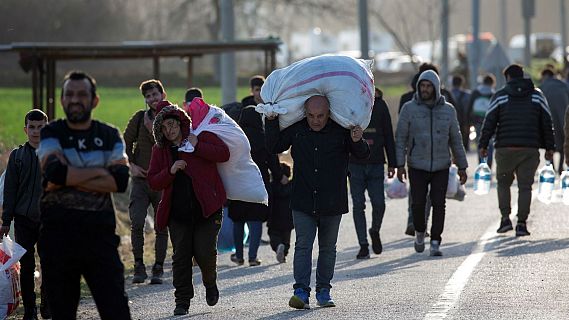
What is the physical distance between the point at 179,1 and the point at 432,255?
5804 cm

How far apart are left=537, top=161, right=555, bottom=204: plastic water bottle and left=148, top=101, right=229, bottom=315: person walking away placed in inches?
278

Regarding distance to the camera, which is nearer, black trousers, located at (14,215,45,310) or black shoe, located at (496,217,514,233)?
black trousers, located at (14,215,45,310)

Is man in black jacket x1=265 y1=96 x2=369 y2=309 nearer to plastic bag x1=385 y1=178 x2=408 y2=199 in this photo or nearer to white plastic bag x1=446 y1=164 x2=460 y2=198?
white plastic bag x1=446 y1=164 x2=460 y2=198

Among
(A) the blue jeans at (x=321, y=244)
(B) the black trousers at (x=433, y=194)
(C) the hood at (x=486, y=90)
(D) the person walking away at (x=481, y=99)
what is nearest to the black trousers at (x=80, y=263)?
(A) the blue jeans at (x=321, y=244)

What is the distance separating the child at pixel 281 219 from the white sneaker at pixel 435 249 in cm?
143

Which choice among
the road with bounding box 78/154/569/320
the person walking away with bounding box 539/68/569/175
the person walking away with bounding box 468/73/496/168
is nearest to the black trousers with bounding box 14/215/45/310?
the road with bounding box 78/154/569/320

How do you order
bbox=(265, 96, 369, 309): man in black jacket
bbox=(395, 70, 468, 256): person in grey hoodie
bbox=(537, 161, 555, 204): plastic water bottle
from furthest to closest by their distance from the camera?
bbox=(537, 161, 555, 204): plastic water bottle → bbox=(395, 70, 468, 256): person in grey hoodie → bbox=(265, 96, 369, 309): man in black jacket

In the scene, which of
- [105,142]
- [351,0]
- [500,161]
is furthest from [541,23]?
[105,142]

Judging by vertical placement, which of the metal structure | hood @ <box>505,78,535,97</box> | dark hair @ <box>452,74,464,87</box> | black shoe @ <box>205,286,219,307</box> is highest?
the metal structure

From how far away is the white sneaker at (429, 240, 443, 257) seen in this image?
45.4 feet

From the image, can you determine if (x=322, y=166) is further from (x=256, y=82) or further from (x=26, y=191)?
(x=256, y=82)

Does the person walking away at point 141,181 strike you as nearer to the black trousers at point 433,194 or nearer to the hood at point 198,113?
the hood at point 198,113

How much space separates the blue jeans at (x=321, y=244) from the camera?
10461 mm

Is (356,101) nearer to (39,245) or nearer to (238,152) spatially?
(238,152)
